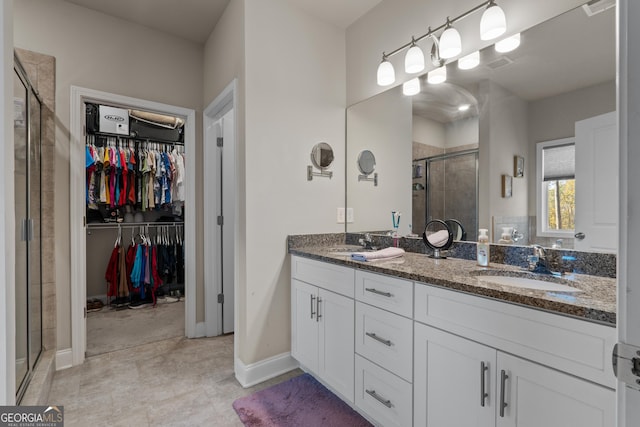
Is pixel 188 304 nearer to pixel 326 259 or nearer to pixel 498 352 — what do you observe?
pixel 326 259

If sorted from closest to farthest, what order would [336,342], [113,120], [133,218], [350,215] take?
[336,342]
[350,215]
[113,120]
[133,218]

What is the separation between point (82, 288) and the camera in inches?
93.1

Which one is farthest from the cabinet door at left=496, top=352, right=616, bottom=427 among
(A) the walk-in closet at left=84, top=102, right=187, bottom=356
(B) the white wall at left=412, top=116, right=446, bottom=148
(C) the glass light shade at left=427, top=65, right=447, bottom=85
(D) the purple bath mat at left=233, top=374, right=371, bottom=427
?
(A) the walk-in closet at left=84, top=102, right=187, bottom=356

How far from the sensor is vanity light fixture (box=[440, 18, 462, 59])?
67.6 inches

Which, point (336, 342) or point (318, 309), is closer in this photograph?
point (336, 342)

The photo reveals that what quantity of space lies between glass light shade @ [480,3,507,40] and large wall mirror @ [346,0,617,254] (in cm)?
11

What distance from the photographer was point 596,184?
132 centimetres

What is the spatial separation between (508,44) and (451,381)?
1632 mm

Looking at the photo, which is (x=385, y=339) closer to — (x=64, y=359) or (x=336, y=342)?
(x=336, y=342)

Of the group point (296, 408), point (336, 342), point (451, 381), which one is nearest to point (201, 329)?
point (296, 408)

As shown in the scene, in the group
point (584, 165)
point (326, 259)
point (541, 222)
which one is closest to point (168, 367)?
point (326, 259)

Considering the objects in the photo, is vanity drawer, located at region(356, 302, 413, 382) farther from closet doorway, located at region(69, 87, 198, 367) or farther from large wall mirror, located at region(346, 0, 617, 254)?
closet doorway, located at region(69, 87, 198, 367)

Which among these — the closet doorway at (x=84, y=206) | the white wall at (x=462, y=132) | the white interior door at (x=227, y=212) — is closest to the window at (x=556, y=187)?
the white wall at (x=462, y=132)

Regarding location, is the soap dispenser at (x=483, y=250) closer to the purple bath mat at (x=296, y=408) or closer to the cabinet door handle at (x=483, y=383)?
the cabinet door handle at (x=483, y=383)
